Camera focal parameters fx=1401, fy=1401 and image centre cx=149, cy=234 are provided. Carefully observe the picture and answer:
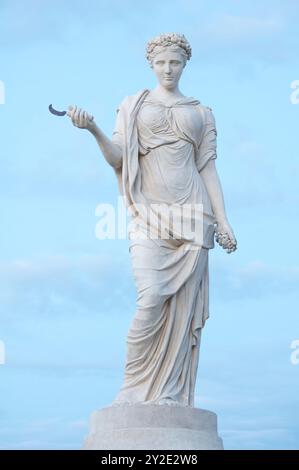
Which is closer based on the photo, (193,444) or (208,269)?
(193,444)

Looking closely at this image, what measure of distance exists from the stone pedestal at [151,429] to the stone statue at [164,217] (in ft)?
0.59

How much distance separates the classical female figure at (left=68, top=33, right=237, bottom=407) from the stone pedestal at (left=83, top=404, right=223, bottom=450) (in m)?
0.22

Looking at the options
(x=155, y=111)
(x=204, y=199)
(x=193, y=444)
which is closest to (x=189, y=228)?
(x=204, y=199)

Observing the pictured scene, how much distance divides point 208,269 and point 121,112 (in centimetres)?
229

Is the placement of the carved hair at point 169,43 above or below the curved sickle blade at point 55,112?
above

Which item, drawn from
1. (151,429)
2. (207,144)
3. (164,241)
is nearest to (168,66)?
(207,144)

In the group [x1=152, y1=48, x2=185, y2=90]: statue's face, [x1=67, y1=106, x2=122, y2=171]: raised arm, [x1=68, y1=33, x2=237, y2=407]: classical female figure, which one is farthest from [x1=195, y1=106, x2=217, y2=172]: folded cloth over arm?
[x1=67, y1=106, x2=122, y2=171]: raised arm

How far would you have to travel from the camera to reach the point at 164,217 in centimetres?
1730

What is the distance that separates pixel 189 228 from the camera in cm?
1738

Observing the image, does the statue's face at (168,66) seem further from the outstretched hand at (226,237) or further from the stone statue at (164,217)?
the outstretched hand at (226,237)

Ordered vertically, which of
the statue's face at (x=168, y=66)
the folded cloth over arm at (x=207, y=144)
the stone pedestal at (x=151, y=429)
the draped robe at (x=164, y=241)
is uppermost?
the statue's face at (x=168, y=66)

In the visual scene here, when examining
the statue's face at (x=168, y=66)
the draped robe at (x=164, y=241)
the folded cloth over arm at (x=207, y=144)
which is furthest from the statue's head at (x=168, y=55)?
the folded cloth over arm at (x=207, y=144)

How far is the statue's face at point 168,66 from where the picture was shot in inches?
700
